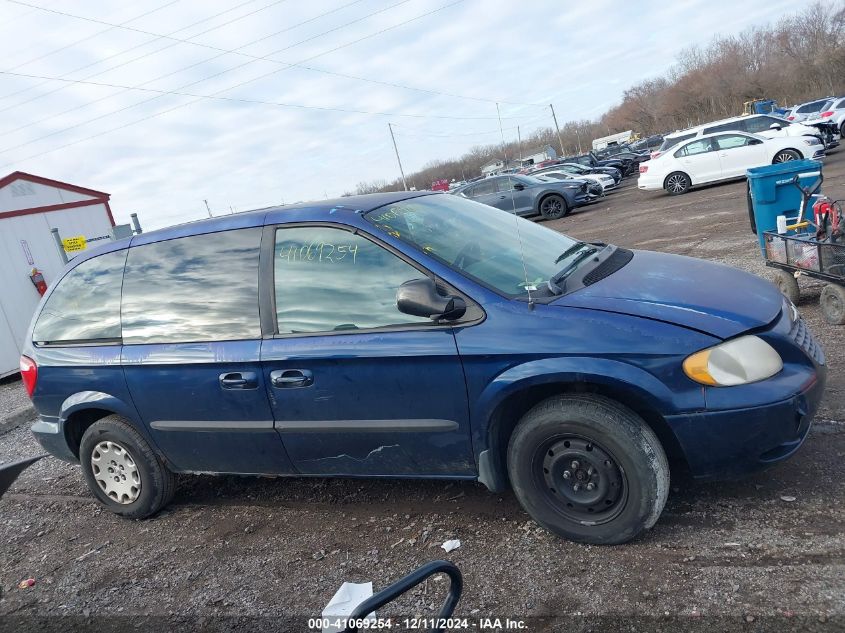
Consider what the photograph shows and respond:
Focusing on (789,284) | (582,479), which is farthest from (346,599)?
(789,284)

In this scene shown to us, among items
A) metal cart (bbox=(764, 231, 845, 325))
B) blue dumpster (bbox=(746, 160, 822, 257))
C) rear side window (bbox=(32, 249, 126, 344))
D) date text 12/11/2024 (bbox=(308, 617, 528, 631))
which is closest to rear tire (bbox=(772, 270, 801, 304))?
metal cart (bbox=(764, 231, 845, 325))

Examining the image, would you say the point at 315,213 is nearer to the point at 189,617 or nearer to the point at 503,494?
the point at 503,494

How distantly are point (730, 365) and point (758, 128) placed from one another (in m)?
18.5

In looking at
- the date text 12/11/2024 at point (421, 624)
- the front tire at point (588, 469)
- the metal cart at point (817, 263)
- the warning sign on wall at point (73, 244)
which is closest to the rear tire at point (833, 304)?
the metal cart at point (817, 263)

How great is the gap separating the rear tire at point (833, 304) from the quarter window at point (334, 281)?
152 inches

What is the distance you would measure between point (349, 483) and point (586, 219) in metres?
15.0

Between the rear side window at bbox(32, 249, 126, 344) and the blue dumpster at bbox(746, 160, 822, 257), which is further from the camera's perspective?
the blue dumpster at bbox(746, 160, 822, 257)

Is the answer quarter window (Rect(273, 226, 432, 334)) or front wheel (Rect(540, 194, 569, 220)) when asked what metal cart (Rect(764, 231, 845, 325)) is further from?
front wheel (Rect(540, 194, 569, 220))

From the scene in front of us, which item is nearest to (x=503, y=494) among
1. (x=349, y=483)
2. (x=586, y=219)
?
(x=349, y=483)

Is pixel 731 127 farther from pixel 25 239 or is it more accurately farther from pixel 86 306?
pixel 86 306

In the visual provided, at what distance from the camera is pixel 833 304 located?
17.0 ft

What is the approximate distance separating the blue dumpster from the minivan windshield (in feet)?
11.4

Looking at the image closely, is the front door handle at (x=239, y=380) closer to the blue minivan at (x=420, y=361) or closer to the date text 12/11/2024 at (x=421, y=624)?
the blue minivan at (x=420, y=361)

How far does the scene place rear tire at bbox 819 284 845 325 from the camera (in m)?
5.10
